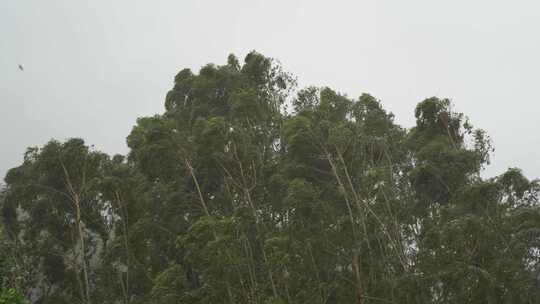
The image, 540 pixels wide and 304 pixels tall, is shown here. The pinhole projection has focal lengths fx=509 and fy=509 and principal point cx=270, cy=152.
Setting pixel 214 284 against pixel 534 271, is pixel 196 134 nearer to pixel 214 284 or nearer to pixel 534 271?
pixel 214 284

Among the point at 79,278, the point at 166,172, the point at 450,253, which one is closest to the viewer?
the point at 450,253

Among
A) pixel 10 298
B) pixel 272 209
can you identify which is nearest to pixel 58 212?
pixel 272 209

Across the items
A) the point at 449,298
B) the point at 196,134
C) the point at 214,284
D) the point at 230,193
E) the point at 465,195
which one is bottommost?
the point at 449,298

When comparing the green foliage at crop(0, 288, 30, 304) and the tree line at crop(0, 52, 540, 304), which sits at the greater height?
the tree line at crop(0, 52, 540, 304)

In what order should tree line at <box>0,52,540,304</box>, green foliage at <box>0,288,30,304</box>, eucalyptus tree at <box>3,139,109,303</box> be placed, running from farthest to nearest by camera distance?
eucalyptus tree at <box>3,139,109,303</box>, tree line at <box>0,52,540,304</box>, green foliage at <box>0,288,30,304</box>

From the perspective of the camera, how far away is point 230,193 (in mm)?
17125

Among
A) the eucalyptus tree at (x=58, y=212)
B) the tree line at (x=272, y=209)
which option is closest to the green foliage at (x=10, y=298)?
the tree line at (x=272, y=209)

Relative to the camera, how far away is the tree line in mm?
13164

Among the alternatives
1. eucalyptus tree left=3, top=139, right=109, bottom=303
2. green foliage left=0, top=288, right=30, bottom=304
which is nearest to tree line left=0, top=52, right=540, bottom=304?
eucalyptus tree left=3, top=139, right=109, bottom=303

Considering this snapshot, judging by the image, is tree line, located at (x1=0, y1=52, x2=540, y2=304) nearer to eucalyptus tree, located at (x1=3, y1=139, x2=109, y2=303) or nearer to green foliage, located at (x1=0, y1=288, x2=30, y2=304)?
eucalyptus tree, located at (x1=3, y1=139, x2=109, y2=303)

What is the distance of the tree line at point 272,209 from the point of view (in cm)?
1316

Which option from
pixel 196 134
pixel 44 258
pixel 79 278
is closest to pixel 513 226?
pixel 196 134

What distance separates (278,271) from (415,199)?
18.8 ft

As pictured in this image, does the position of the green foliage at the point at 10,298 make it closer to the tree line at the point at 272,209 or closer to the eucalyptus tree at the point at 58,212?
the tree line at the point at 272,209
